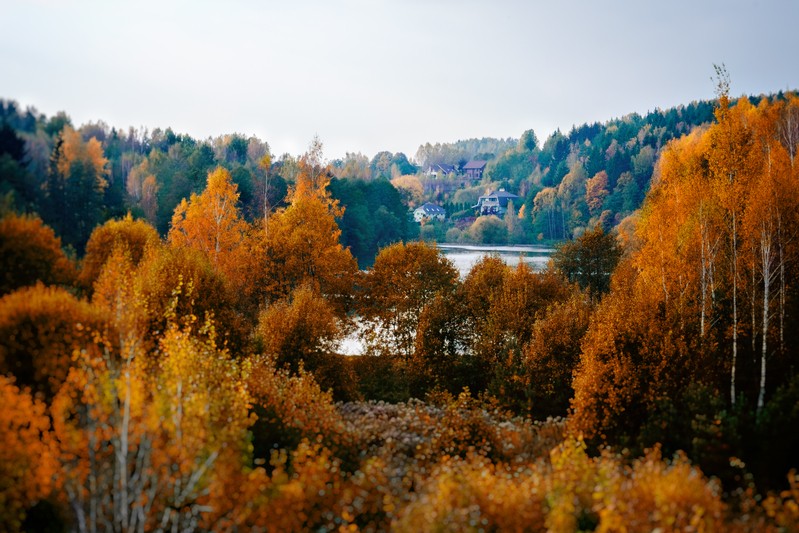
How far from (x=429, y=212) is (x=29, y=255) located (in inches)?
4834

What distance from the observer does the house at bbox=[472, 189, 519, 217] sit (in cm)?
13988

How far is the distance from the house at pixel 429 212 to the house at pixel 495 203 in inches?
364

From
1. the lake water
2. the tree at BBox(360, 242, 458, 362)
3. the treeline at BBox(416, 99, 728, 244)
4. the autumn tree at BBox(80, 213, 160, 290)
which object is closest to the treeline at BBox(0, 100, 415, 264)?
the autumn tree at BBox(80, 213, 160, 290)

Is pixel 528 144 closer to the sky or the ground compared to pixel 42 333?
closer to the sky

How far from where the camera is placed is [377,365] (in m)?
34.4

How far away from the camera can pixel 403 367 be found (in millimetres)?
33469

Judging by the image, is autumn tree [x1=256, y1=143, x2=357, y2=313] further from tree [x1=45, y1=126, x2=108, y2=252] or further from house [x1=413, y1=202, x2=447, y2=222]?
house [x1=413, y1=202, x2=447, y2=222]

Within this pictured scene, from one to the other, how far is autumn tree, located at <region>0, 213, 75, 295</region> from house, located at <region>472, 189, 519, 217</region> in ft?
409

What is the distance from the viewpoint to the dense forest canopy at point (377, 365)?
1139 centimetres

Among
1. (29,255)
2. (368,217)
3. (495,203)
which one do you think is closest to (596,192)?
(495,203)

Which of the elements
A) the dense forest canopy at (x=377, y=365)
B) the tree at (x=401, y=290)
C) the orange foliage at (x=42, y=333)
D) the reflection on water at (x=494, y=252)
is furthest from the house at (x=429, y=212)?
the orange foliage at (x=42, y=333)

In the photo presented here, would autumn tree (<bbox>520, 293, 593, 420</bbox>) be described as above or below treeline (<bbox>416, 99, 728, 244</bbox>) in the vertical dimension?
below

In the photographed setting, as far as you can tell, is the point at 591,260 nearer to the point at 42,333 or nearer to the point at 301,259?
the point at 301,259

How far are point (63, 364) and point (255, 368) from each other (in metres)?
7.31
